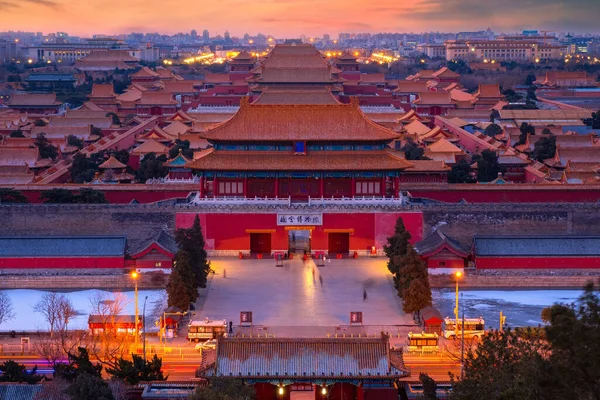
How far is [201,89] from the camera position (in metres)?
85.4

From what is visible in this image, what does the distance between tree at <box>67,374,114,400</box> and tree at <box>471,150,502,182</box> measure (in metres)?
30.0

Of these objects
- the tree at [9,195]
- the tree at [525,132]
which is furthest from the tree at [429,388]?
the tree at [525,132]

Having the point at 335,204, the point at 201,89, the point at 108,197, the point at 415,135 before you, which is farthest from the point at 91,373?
the point at 201,89

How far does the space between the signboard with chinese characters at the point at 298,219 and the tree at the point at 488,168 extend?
41.6ft

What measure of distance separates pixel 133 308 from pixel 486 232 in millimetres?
13377

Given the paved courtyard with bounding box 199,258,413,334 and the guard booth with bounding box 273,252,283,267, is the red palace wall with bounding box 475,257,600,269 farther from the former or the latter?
the guard booth with bounding box 273,252,283,267

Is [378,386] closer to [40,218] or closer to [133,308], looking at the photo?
[133,308]

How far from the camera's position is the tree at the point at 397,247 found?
103 ft

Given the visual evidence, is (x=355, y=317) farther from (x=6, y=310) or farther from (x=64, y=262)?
(x=64, y=262)

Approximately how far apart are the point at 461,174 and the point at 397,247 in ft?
45.5

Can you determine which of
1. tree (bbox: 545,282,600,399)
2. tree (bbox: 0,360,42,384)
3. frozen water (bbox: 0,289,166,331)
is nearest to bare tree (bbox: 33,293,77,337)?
frozen water (bbox: 0,289,166,331)

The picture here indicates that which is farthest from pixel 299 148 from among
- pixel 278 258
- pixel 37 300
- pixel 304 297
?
pixel 37 300

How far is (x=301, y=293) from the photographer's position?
3122 cm

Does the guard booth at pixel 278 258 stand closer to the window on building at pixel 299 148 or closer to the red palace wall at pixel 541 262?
the window on building at pixel 299 148
